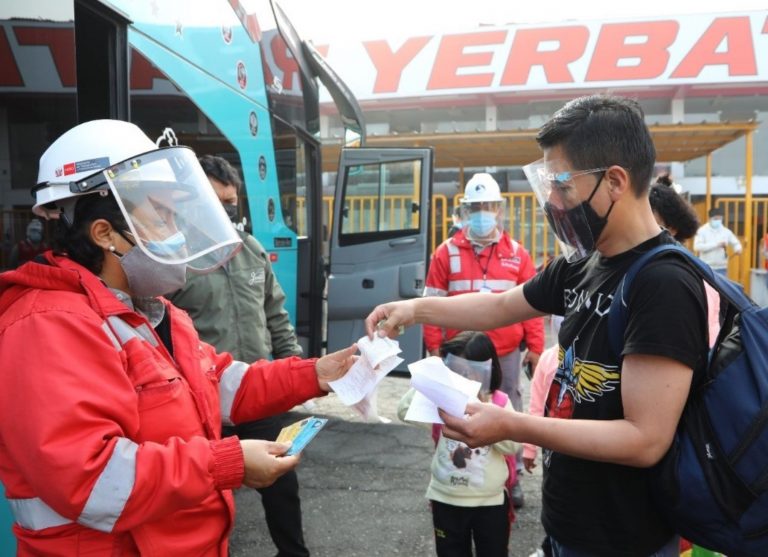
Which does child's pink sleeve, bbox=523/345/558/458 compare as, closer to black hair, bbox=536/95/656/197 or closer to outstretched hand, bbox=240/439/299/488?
black hair, bbox=536/95/656/197

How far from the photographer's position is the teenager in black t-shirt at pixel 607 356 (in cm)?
141

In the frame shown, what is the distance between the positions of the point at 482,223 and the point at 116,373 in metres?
3.24

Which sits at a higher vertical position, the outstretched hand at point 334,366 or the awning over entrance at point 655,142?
the awning over entrance at point 655,142

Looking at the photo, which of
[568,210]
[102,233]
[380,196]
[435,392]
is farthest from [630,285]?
[380,196]

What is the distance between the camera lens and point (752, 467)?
53.6 inches

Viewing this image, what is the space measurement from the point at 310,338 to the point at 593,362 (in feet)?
13.1

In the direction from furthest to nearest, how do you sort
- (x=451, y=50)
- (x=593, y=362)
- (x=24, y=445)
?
1. (x=451, y=50)
2. (x=593, y=362)
3. (x=24, y=445)

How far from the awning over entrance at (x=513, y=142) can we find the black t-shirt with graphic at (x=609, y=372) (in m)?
9.51

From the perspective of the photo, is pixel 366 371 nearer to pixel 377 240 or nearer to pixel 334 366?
pixel 334 366

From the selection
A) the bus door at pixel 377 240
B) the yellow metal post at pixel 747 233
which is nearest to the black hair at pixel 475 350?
the bus door at pixel 377 240

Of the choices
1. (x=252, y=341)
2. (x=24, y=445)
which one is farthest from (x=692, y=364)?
(x=252, y=341)

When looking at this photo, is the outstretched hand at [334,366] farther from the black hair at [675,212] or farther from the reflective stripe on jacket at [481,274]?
the reflective stripe on jacket at [481,274]

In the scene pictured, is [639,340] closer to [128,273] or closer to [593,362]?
[593,362]

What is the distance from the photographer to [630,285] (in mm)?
1485
